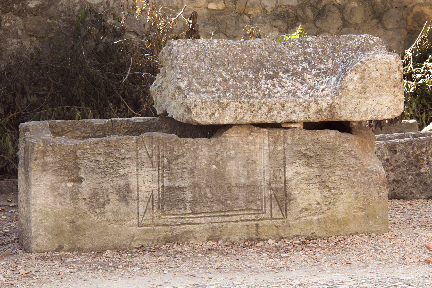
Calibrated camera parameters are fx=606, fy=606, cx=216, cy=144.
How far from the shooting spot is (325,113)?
3617 mm

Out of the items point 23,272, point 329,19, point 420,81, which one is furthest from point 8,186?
point 420,81

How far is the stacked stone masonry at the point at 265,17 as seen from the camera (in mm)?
6535

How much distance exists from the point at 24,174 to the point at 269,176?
4.82 feet

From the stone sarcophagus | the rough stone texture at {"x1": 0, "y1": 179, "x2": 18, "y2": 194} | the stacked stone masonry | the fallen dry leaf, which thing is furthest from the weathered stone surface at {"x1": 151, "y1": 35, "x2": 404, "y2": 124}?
the stacked stone masonry

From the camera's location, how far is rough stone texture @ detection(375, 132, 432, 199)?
500cm

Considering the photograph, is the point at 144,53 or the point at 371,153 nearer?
the point at 371,153

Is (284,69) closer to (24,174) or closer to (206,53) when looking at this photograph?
(206,53)

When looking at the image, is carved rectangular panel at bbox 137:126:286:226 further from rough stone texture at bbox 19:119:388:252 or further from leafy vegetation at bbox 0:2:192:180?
leafy vegetation at bbox 0:2:192:180

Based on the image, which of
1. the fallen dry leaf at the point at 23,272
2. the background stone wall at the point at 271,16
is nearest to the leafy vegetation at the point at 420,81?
the background stone wall at the point at 271,16

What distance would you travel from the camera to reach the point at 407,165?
16.5ft

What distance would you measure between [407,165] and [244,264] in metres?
2.27

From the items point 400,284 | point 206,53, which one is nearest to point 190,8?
point 206,53

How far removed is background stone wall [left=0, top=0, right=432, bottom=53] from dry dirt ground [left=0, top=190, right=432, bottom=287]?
130 inches

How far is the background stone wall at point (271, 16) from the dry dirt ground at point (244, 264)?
329 centimetres
